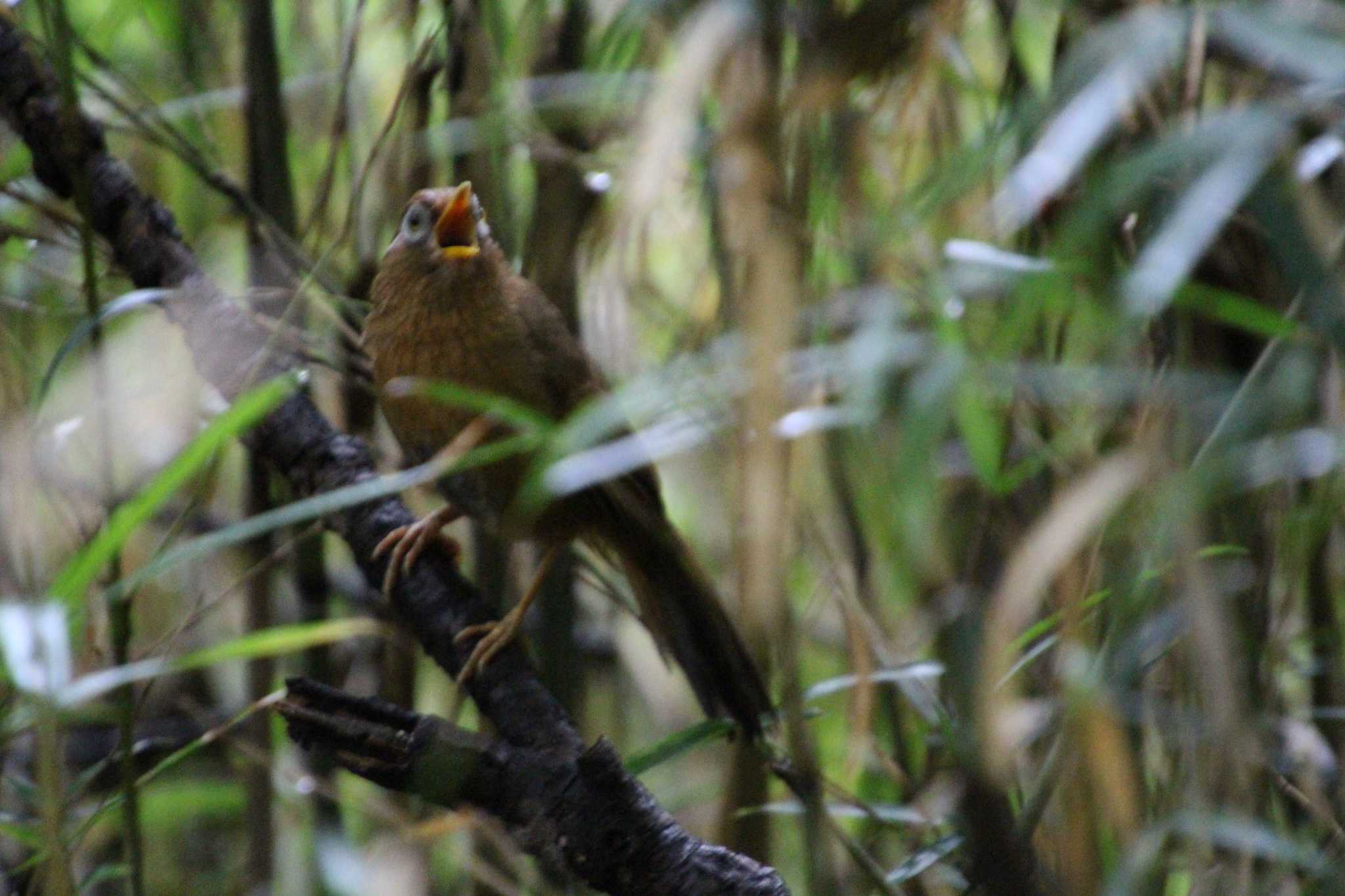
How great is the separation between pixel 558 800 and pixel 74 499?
1.09 meters

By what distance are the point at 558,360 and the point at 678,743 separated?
0.82 m

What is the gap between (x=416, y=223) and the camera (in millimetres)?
2396

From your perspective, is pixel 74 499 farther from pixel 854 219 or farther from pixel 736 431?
pixel 854 219

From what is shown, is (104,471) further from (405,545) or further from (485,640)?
(485,640)

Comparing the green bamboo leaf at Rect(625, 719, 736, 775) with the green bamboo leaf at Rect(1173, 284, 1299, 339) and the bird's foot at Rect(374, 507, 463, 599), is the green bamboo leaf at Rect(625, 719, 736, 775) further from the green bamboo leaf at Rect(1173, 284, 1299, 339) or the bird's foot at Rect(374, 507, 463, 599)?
the green bamboo leaf at Rect(1173, 284, 1299, 339)

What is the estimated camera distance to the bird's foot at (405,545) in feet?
6.66

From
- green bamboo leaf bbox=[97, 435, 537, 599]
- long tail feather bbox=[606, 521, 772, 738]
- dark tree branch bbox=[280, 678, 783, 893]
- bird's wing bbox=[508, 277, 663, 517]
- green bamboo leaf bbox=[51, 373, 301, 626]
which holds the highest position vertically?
green bamboo leaf bbox=[51, 373, 301, 626]

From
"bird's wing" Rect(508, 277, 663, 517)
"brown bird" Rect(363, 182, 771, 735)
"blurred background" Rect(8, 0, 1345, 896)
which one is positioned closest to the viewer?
"blurred background" Rect(8, 0, 1345, 896)

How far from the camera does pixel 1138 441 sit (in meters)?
1.65

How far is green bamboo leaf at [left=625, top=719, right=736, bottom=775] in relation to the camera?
184 centimetres

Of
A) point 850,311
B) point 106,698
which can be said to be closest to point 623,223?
point 850,311

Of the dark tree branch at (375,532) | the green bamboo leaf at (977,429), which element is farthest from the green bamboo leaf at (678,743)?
the green bamboo leaf at (977,429)

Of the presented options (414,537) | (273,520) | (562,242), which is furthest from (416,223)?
(273,520)

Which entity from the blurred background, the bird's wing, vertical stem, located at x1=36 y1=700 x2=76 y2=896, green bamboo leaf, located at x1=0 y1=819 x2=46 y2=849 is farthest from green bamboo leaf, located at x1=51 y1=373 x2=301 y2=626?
the bird's wing
